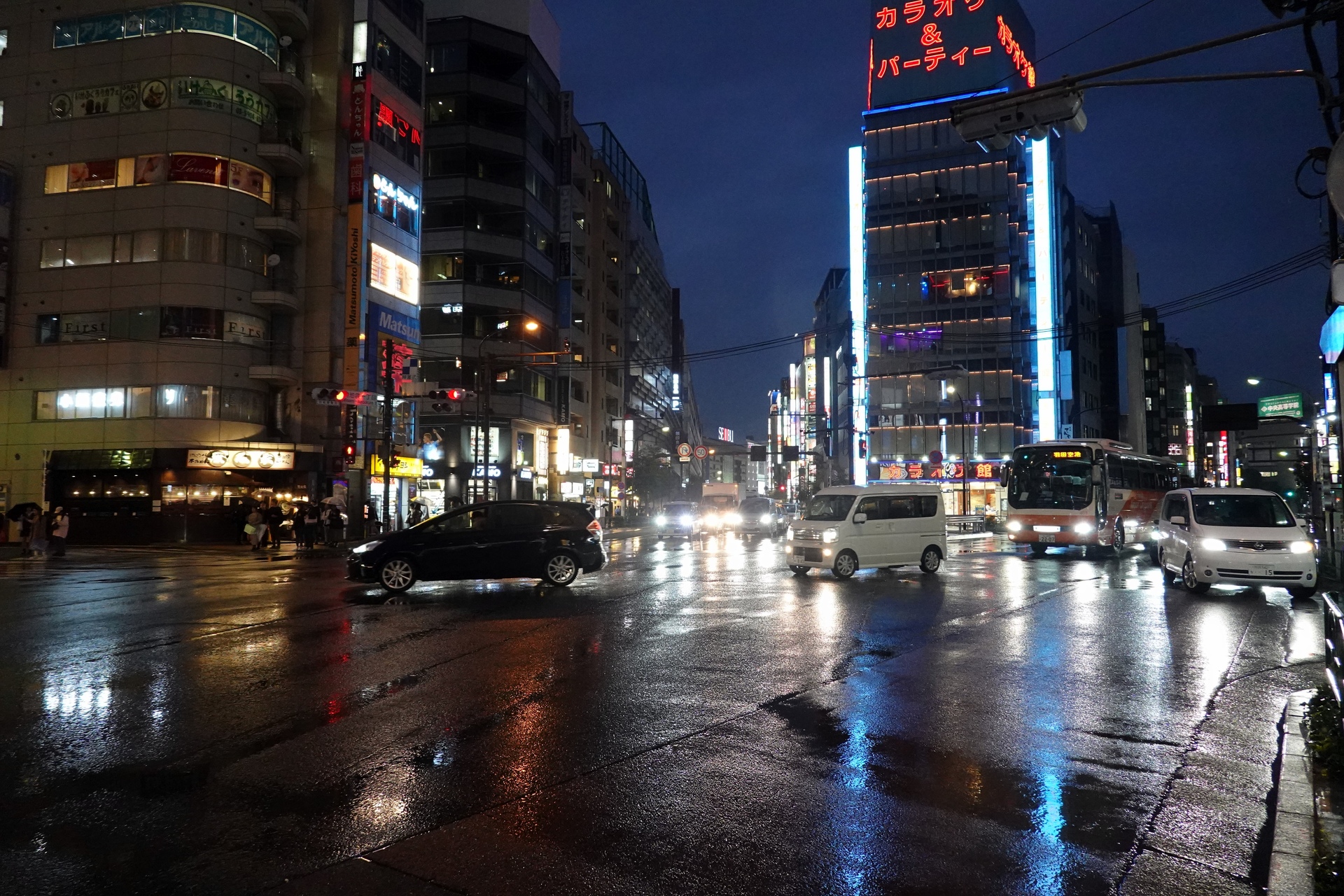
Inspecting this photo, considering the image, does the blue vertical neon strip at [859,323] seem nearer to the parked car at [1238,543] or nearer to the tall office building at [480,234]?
the tall office building at [480,234]

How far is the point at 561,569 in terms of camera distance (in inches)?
693

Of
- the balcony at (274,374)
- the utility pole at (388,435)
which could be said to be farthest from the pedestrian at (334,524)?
the balcony at (274,374)

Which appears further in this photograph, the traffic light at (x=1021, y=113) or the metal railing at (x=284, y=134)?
the metal railing at (x=284, y=134)

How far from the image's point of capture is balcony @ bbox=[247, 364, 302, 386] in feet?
121

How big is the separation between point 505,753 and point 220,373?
35.2 metres

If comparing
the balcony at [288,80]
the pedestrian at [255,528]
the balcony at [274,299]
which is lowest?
the pedestrian at [255,528]

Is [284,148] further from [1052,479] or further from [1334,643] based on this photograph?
[1334,643]

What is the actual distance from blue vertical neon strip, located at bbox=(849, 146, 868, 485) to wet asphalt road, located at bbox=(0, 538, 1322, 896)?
230 feet

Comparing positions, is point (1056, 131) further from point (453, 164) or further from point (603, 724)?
point (603, 724)

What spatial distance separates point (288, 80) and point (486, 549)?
30.1 meters

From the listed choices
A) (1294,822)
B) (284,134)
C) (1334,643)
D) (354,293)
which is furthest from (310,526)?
(1294,822)

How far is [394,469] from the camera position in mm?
38625

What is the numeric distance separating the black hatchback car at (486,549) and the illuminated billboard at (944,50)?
7375cm

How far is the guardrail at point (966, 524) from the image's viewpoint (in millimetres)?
53938
